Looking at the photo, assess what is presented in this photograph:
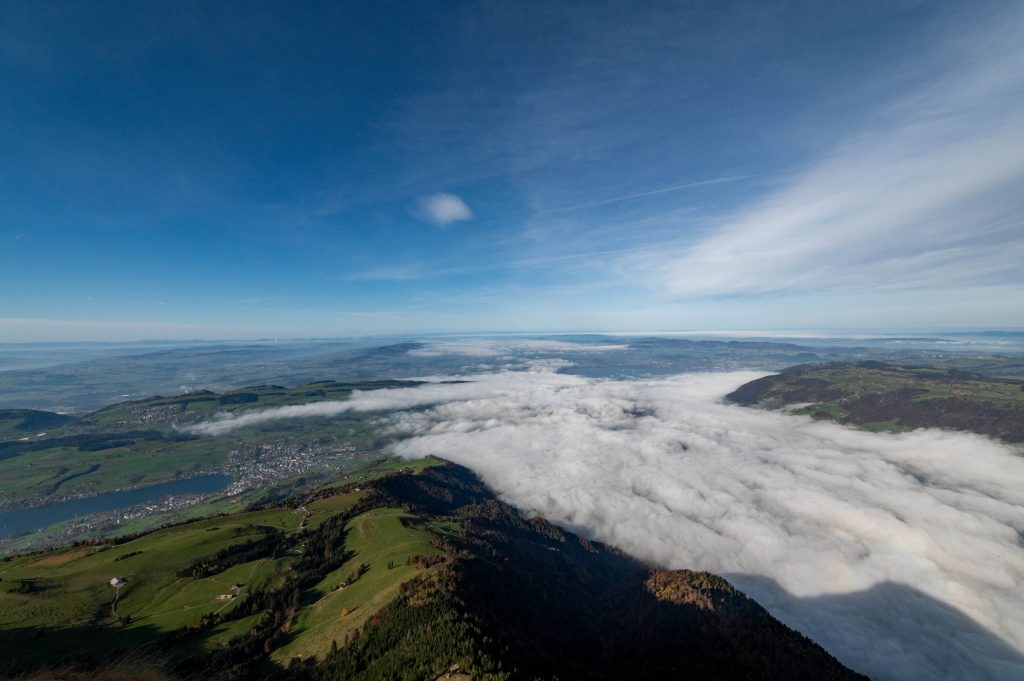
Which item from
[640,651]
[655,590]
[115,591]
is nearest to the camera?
[115,591]

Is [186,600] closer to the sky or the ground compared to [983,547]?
closer to the sky

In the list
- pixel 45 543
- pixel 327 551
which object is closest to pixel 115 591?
pixel 327 551

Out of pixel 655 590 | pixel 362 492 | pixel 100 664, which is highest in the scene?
pixel 100 664

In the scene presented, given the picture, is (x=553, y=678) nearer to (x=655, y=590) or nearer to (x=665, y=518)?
(x=655, y=590)

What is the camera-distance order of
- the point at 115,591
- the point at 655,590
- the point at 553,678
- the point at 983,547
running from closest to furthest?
the point at 553,678 < the point at 115,591 < the point at 655,590 < the point at 983,547

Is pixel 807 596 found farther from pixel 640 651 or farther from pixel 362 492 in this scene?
pixel 362 492

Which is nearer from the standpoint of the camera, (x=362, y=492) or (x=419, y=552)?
(x=419, y=552)
